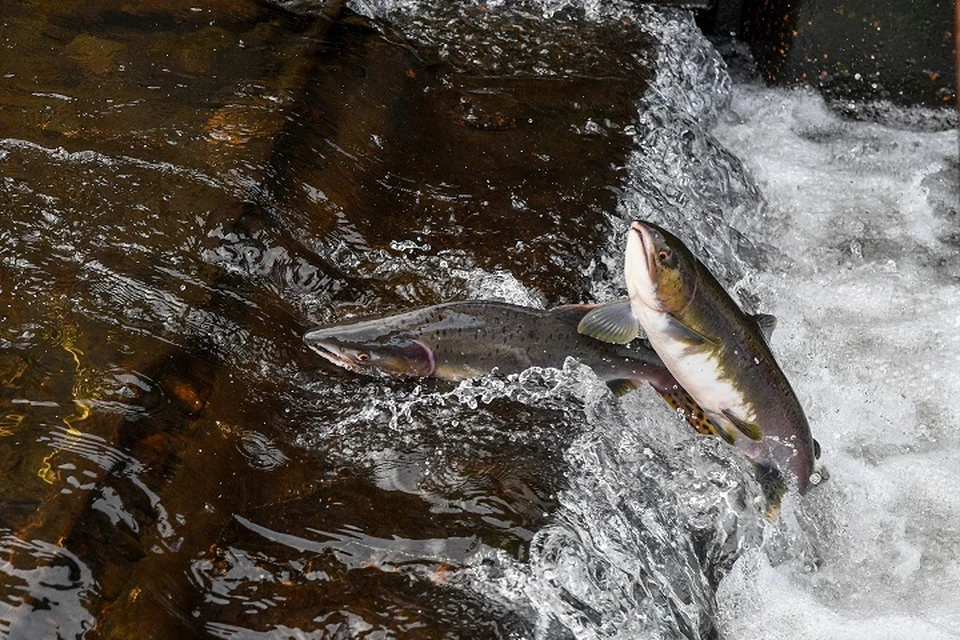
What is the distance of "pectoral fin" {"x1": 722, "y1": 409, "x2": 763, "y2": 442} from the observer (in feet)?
13.0

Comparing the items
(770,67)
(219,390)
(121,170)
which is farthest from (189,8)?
(770,67)

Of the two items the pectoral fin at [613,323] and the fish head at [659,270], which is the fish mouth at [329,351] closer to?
the pectoral fin at [613,323]

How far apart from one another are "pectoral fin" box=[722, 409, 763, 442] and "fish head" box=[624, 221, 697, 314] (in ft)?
1.60

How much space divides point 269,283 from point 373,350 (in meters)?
0.63

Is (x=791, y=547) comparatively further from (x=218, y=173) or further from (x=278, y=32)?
(x=278, y=32)

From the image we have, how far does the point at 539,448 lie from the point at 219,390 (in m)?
1.03

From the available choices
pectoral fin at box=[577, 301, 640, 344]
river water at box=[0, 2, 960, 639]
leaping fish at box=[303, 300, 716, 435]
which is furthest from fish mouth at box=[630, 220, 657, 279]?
river water at box=[0, 2, 960, 639]

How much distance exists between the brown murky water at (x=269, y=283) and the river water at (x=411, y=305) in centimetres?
1

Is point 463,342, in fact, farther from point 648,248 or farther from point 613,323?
point 648,248

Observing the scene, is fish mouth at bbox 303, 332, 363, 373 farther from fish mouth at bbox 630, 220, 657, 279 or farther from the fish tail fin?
the fish tail fin

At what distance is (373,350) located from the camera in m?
3.84

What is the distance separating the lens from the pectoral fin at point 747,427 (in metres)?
3.97

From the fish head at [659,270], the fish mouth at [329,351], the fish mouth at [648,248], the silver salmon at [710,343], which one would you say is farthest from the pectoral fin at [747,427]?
the fish mouth at [329,351]

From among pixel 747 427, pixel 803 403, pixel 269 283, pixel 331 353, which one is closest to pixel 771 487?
pixel 747 427
